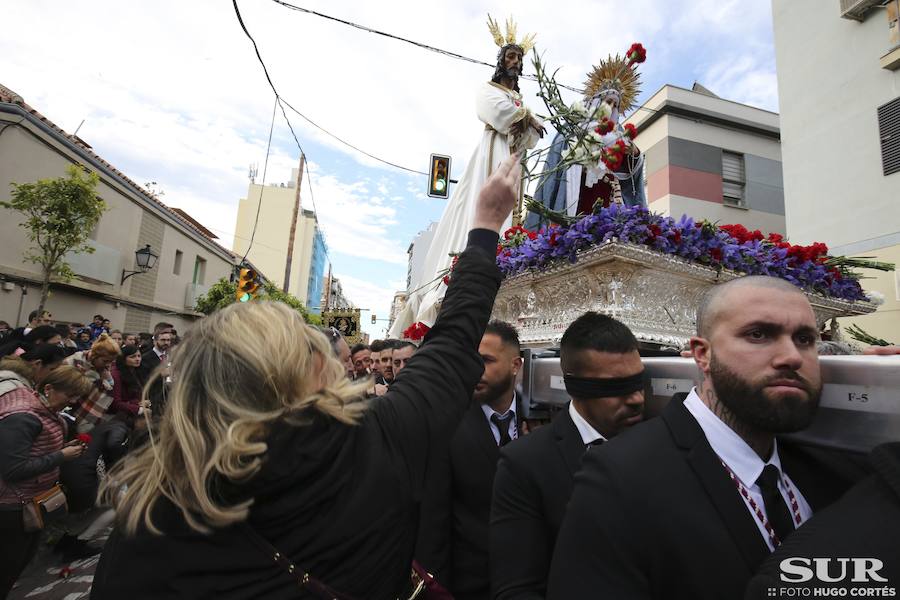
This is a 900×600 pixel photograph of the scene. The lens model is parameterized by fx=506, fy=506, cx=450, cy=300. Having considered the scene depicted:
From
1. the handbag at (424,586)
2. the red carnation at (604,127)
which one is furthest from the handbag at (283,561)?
the red carnation at (604,127)

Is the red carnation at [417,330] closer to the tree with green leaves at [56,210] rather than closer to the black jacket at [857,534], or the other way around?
the black jacket at [857,534]

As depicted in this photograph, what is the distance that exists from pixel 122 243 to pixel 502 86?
62.1 ft

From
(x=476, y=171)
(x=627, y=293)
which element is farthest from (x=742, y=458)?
(x=476, y=171)

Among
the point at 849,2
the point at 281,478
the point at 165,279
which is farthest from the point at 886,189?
the point at 165,279

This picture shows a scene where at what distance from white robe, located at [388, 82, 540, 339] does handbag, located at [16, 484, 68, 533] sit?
2.96m

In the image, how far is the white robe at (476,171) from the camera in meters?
4.52

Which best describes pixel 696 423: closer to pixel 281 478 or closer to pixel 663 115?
pixel 281 478

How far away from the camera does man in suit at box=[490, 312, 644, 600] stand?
5.61 ft

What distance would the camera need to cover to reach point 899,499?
0.93 meters

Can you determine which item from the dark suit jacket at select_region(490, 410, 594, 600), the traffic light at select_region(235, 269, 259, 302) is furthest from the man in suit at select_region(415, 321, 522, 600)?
the traffic light at select_region(235, 269, 259, 302)

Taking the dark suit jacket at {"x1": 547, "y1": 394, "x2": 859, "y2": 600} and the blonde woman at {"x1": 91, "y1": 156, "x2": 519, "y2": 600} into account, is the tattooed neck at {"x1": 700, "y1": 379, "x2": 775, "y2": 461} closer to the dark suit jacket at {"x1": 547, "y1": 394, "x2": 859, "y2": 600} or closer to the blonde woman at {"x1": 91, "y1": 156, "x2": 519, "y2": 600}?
the dark suit jacket at {"x1": 547, "y1": 394, "x2": 859, "y2": 600}

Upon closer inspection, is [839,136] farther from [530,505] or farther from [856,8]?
[530,505]

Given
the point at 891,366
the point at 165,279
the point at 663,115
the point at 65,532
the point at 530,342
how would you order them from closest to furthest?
the point at 891,366, the point at 530,342, the point at 65,532, the point at 663,115, the point at 165,279

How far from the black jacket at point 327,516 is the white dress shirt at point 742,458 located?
2.12 ft
